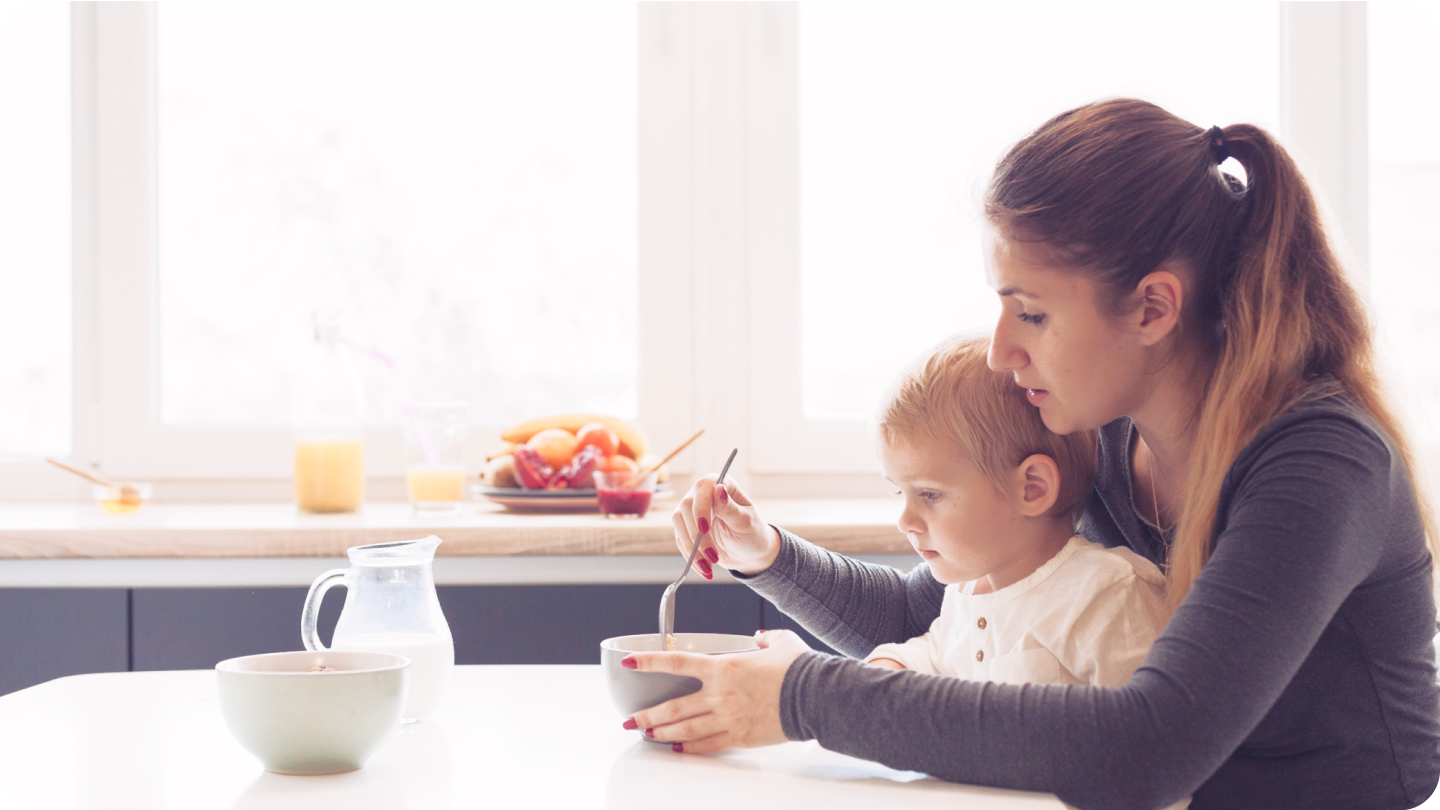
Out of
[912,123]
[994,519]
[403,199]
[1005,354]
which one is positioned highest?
[912,123]

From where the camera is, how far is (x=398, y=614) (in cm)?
91

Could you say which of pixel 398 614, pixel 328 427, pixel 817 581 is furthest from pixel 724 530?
pixel 328 427

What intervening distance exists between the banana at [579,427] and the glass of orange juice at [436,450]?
105mm

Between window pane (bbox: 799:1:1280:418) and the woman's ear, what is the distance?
1227 mm

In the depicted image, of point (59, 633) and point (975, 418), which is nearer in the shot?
point (975, 418)

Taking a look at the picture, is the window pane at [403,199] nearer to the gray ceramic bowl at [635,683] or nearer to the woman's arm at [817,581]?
the woman's arm at [817,581]

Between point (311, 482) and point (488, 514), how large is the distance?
283mm

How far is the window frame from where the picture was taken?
2.17 m

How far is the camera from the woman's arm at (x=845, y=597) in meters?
1.22

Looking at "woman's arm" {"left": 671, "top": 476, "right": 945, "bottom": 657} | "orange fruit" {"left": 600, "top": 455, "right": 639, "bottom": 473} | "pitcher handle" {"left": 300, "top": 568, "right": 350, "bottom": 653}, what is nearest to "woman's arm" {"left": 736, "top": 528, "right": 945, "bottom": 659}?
"woman's arm" {"left": 671, "top": 476, "right": 945, "bottom": 657}

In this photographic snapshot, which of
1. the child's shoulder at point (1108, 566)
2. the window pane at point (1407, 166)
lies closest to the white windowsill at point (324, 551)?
the child's shoulder at point (1108, 566)

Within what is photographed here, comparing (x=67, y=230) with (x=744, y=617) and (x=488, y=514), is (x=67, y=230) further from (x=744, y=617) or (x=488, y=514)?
(x=744, y=617)

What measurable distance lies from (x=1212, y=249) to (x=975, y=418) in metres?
0.24

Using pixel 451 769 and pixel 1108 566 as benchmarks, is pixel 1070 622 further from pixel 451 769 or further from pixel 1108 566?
pixel 451 769
